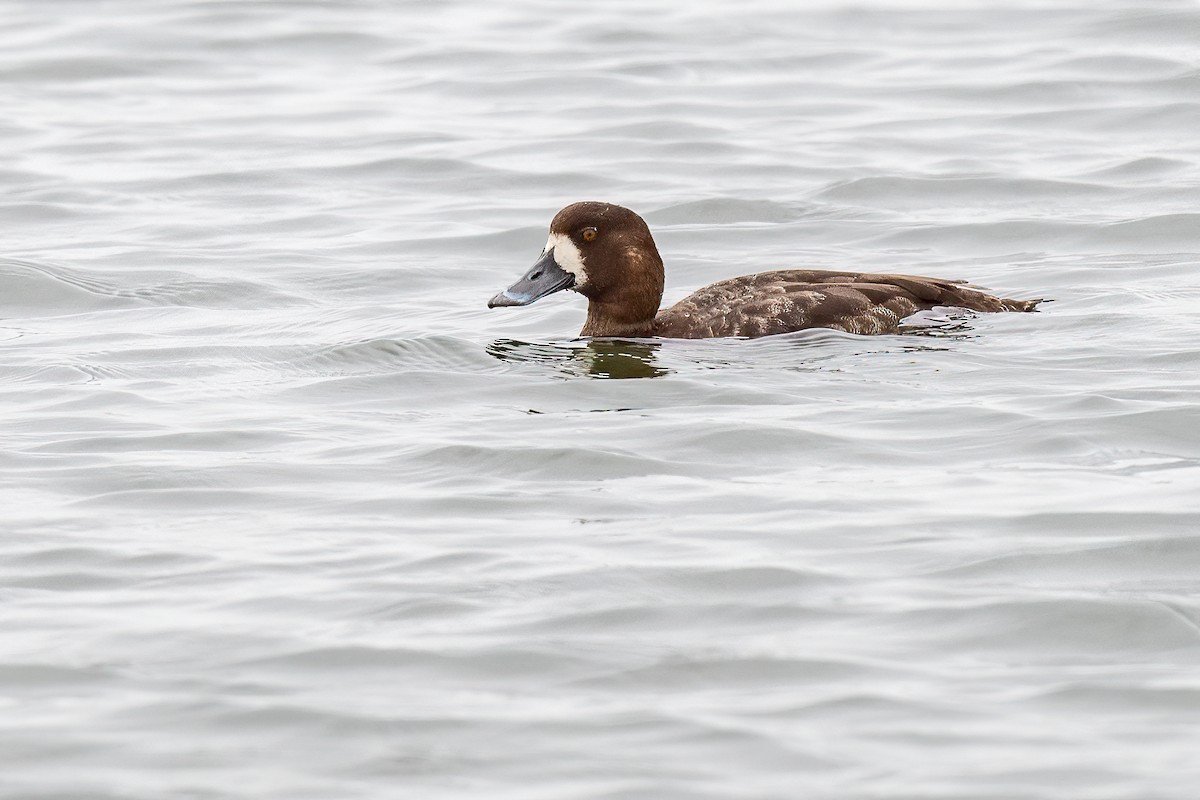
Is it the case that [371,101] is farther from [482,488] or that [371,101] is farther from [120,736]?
[120,736]

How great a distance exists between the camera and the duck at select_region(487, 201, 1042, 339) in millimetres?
9141

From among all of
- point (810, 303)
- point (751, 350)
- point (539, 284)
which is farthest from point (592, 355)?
point (810, 303)

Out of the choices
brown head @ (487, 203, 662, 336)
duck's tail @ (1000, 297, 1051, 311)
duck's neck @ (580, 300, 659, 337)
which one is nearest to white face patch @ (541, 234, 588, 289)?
Result: brown head @ (487, 203, 662, 336)

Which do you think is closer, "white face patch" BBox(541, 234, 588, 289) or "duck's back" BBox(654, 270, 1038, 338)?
"duck's back" BBox(654, 270, 1038, 338)

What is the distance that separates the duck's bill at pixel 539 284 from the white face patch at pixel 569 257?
0.02 meters

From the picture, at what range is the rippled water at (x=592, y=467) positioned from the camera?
16.3 ft

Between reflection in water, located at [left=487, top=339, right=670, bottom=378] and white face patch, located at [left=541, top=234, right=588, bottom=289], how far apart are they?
30 cm

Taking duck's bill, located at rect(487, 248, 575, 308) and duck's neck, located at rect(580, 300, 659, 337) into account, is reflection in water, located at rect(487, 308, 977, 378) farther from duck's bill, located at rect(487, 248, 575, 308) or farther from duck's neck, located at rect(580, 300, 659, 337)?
duck's bill, located at rect(487, 248, 575, 308)

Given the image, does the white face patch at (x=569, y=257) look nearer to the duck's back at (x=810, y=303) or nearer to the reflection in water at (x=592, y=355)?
the reflection in water at (x=592, y=355)

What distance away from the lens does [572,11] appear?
21.5 metres

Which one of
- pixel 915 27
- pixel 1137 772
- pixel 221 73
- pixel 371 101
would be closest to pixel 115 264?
pixel 371 101

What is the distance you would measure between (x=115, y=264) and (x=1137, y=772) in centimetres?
851

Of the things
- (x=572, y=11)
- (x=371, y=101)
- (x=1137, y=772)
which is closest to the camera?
(x=1137, y=772)

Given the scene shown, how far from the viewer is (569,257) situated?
9.68m
